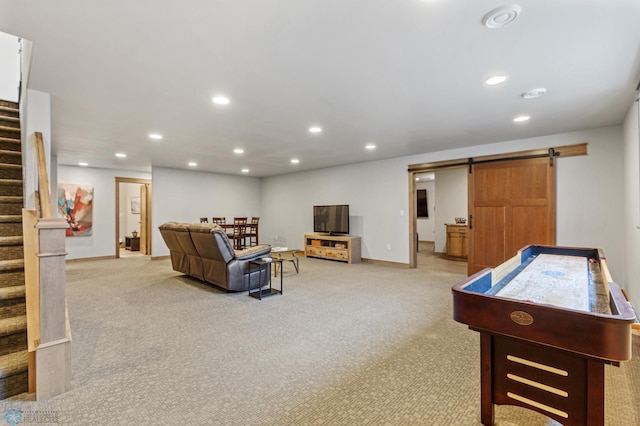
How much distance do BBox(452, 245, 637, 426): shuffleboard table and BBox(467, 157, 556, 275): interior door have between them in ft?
11.5

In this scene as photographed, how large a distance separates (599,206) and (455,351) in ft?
12.2

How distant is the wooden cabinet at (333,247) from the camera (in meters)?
7.30

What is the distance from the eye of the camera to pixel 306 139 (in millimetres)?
5145

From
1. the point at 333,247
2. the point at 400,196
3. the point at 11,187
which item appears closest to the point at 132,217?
the point at 333,247

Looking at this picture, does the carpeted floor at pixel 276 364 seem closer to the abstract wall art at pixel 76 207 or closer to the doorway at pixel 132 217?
the abstract wall art at pixel 76 207

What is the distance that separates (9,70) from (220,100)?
4656 millimetres

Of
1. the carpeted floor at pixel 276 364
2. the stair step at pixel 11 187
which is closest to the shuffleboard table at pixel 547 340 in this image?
the carpeted floor at pixel 276 364

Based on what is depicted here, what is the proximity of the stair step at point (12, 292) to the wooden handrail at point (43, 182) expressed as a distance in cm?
76

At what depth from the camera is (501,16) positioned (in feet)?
6.31

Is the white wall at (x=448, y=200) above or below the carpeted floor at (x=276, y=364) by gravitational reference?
above

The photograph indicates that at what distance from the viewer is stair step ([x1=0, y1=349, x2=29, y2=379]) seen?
6.50 feet

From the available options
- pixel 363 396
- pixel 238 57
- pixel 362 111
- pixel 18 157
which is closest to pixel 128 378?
pixel 363 396

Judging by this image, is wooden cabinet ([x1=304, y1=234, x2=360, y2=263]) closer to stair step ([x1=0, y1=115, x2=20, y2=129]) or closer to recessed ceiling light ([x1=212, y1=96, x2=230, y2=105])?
recessed ceiling light ([x1=212, y1=96, x2=230, y2=105])

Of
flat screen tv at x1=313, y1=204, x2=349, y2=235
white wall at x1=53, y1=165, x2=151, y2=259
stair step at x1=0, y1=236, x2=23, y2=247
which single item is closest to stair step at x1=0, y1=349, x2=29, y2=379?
stair step at x1=0, y1=236, x2=23, y2=247
